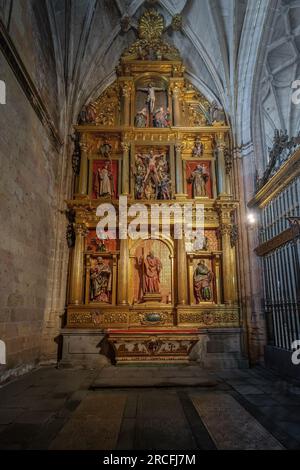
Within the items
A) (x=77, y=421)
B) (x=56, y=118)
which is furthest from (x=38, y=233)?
(x=77, y=421)

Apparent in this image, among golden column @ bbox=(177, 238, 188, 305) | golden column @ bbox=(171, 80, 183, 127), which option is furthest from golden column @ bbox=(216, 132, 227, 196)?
golden column @ bbox=(177, 238, 188, 305)

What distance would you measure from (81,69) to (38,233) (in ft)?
21.2

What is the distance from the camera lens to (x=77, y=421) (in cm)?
393

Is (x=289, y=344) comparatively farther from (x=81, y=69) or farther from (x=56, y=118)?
(x=81, y=69)

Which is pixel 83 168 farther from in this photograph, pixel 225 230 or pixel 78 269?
pixel 225 230

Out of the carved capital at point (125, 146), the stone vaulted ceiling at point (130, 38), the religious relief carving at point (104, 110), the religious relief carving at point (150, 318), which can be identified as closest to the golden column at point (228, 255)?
the religious relief carving at point (150, 318)

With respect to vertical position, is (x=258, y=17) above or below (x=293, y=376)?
above

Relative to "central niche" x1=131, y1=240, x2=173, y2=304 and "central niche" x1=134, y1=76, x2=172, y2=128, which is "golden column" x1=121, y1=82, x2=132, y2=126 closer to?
"central niche" x1=134, y1=76, x2=172, y2=128

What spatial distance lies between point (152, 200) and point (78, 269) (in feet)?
10.3

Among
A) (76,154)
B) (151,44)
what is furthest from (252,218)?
(151,44)

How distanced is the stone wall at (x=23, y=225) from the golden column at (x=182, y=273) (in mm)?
3851

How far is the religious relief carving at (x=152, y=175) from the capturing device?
10.4 metres

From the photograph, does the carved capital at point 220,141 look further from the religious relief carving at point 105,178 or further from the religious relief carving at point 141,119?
the religious relief carving at point 105,178

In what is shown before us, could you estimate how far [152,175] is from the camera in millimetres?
10711
